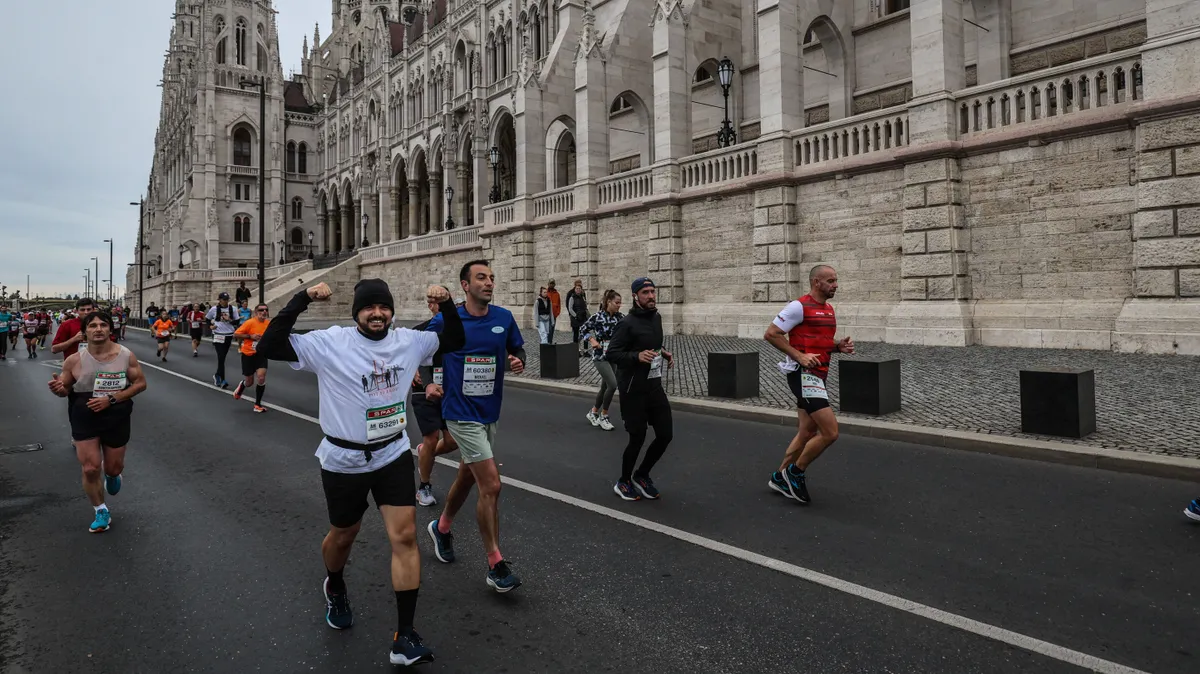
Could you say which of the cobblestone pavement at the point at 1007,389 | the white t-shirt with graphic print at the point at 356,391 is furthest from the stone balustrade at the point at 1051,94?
the white t-shirt with graphic print at the point at 356,391

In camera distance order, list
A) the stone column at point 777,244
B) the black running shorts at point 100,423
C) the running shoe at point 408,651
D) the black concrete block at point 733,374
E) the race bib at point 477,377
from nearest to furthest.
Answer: the running shoe at point 408,651, the race bib at point 477,377, the black running shorts at point 100,423, the black concrete block at point 733,374, the stone column at point 777,244

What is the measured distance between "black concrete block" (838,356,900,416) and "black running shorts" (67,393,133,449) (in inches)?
282

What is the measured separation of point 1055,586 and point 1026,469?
272 cm

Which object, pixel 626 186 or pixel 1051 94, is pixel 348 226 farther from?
pixel 1051 94

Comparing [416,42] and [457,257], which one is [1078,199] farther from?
[416,42]

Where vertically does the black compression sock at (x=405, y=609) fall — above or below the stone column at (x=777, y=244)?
below

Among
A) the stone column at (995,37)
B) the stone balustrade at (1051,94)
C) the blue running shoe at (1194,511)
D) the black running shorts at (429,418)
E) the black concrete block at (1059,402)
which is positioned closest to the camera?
the blue running shoe at (1194,511)

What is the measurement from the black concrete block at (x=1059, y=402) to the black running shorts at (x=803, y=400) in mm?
2988

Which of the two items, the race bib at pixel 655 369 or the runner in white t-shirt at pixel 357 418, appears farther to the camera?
the race bib at pixel 655 369

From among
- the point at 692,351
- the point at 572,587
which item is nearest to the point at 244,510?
the point at 572,587

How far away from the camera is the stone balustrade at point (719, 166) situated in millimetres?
18281

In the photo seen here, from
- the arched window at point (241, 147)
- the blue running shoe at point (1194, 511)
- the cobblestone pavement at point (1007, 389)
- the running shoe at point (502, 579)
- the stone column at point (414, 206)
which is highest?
the arched window at point (241, 147)

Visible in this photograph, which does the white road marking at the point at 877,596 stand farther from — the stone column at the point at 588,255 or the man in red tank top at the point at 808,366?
the stone column at the point at 588,255

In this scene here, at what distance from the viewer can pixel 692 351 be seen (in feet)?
51.2
